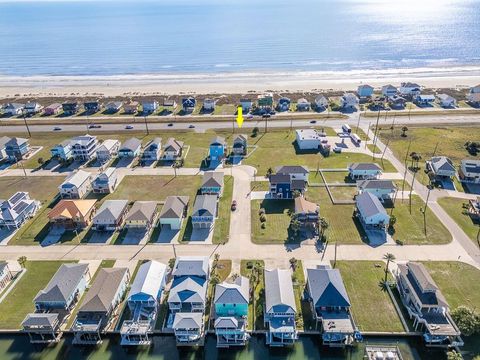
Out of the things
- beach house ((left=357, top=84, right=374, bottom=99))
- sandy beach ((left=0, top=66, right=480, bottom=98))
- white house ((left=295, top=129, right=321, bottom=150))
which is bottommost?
white house ((left=295, top=129, right=321, bottom=150))

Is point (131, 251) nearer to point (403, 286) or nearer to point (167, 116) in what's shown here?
point (403, 286)

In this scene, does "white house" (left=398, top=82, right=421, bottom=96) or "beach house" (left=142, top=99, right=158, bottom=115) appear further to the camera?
"white house" (left=398, top=82, right=421, bottom=96)

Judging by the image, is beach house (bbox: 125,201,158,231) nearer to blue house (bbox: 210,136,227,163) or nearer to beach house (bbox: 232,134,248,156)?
blue house (bbox: 210,136,227,163)

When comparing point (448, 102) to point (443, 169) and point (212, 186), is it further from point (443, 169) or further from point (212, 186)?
point (212, 186)

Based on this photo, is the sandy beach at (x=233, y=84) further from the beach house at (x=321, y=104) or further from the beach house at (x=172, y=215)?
the beach house at (x=172, y=215)

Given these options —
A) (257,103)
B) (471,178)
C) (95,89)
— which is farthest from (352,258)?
(95,89)

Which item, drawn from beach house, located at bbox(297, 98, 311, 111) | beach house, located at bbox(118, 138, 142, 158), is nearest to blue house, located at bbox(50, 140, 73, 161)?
beach house, located at bbox(118, 138, 142, 158)
